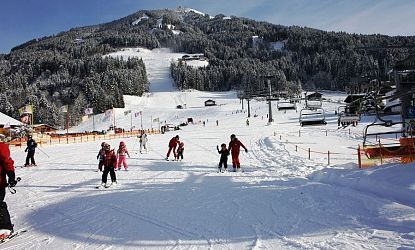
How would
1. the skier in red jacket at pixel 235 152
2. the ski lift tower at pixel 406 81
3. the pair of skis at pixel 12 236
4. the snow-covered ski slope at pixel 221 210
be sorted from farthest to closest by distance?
the skier in red jacket at pixel 235 152 < the ski lift tower at pixel 406 81 < the pair of skis at pixel 12 236 < the snow-covered ski slope at pixel 221 210

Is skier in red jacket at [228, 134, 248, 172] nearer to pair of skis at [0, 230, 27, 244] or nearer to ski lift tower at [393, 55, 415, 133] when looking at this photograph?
ski lift tower at [393, 55, 415, 133]

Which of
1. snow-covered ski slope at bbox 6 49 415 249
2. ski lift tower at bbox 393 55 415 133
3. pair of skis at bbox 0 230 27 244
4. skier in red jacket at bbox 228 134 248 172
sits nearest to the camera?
snow-covered ski slope at bbox 6 49 415 249

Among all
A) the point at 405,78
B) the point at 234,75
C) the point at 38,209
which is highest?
the point at 234,75

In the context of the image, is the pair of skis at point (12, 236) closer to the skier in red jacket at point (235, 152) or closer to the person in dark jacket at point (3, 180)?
the person in dark jacket at point (3, 180)

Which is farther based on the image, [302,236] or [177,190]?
[177,190]

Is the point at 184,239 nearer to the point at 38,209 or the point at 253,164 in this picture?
the point at 38,209

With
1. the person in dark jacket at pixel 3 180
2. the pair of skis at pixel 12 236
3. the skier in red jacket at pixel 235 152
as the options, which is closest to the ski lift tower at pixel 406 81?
the skier in red jacket at pixel 235 152

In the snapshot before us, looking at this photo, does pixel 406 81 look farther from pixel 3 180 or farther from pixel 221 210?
pixel 3 180

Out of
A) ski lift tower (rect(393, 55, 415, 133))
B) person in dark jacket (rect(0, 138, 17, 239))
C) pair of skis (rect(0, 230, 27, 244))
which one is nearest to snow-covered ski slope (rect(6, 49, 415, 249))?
pair of skis (rect(0, 230, 27, 244))

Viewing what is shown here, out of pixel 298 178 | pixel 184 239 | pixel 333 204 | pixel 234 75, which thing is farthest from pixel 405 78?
pixel 234 75

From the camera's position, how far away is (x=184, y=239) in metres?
6.38

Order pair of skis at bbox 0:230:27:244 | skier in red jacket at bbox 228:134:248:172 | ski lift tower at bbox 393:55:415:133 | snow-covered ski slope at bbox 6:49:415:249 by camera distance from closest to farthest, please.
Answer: snow-covered ski slope at bbox 6:49:415:249
pair of skis at bbox 0:230:27:244
ski lift tower at bbox 393:55:415:133
skier in red jacket at bbox 228:134:248:172

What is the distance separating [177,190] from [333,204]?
495 centimetres

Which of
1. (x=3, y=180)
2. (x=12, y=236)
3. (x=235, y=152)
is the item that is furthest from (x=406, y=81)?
(x=12, y=236)
